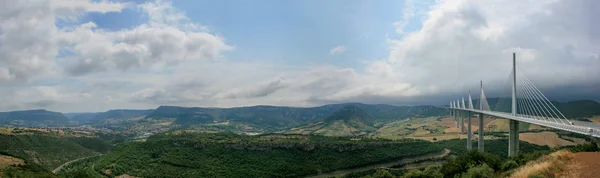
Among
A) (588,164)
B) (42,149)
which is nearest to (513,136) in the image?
(588,164)

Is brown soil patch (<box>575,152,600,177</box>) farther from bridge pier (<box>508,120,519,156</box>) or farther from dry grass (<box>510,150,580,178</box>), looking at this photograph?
bridge pier (<box>508,120,519,156</box>)

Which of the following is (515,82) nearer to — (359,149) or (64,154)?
(359,149)

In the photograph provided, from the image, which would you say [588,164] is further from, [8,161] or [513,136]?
[8,161]

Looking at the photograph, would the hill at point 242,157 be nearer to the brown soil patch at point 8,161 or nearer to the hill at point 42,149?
the hill at point 42,149

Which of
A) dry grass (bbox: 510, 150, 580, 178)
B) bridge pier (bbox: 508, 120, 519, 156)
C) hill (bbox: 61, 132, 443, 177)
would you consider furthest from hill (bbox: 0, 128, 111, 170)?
dry grass (bbox: 510, 150, 580, 178)

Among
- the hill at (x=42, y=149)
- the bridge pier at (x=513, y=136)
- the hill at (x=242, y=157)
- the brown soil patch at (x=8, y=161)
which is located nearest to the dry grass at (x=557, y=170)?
the bridge pier at (x=513, y=136)

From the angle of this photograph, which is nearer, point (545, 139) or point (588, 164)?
point (588, 164)
